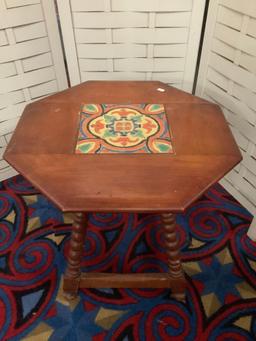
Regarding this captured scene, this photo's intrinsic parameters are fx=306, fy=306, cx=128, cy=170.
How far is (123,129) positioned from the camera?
1202 mm

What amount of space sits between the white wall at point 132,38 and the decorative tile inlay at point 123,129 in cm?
49

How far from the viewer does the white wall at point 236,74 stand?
4.58 ft

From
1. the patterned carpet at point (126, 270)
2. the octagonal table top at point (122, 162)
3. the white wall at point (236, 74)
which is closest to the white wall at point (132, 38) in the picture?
the white wall at point (236, 74)

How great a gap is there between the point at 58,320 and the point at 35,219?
0.58 m

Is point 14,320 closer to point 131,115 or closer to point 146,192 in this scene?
point 146,192

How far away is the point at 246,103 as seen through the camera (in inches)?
59.1

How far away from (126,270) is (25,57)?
1218mm

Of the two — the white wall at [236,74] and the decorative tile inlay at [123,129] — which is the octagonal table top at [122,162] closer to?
the decorative tile inlay at [123,129]

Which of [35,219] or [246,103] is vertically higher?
[246,103]

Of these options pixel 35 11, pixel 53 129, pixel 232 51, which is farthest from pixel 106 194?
pixel 35 11

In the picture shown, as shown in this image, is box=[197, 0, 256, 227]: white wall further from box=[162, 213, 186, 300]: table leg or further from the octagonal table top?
box=[162, 213, 186, 300]: table leg

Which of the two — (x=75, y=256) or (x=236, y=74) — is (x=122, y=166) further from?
(x=236, y=74)

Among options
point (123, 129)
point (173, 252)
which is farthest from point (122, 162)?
point (173, 252)

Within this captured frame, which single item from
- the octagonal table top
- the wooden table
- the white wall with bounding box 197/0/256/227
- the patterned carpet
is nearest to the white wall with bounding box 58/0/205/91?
the white wall with bounding box 197/0/256/227
